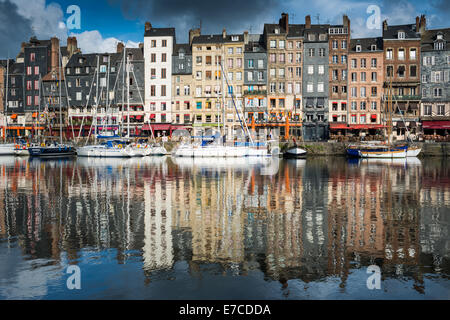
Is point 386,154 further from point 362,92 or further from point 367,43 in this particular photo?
point 367,43

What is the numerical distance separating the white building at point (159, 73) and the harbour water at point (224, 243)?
5570cm

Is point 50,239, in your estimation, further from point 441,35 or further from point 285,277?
point 441,35

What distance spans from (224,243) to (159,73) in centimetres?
6944

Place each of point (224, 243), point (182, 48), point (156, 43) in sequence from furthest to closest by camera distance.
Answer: point (182, 48) < point (156, 43) < point (224, 243)

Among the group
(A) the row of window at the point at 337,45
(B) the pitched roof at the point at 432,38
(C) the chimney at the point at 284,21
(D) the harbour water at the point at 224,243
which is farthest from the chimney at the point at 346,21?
(D) the harbour water at the point at 224,243

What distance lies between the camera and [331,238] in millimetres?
13820

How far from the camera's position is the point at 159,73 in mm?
79688

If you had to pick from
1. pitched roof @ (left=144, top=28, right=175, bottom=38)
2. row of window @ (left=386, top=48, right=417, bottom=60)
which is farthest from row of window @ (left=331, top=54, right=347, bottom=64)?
pitched roof @ (left=144, top=28, right=175, bottom=38)

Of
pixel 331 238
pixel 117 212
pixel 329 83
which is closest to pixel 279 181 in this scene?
pixel 117 212

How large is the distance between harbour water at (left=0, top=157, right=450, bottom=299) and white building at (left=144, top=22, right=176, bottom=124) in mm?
→ 55703

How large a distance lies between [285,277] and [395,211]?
989cm

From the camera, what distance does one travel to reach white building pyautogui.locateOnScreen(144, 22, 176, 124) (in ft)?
261

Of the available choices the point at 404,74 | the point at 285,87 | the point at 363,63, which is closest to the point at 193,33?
the point at 285,87

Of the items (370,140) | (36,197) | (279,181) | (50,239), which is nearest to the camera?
(50,239)
